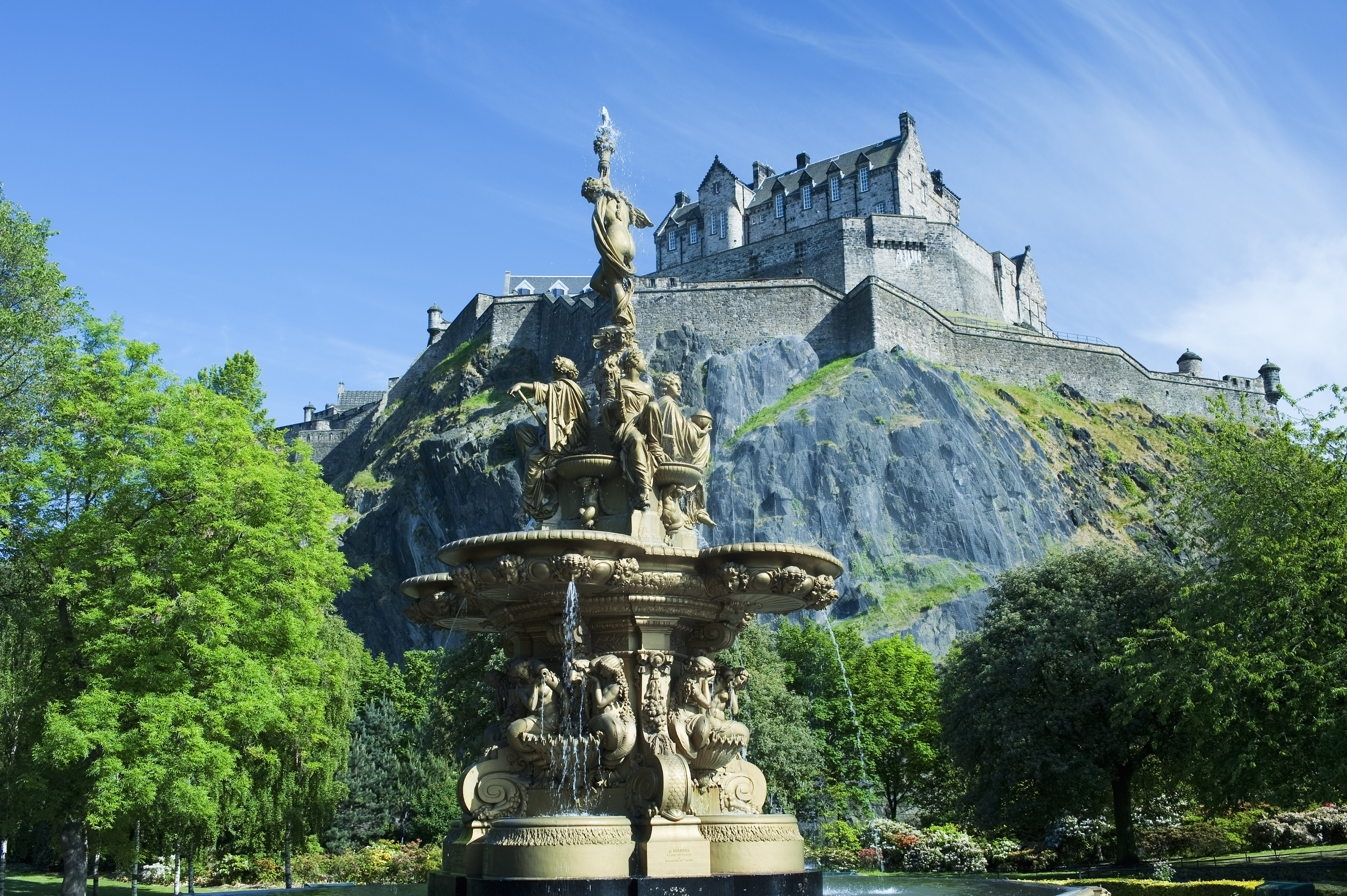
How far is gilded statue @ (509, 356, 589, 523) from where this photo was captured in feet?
39.2

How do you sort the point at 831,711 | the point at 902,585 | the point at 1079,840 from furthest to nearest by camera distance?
1. the point at 902,585
2. the point at 831,711
3. the point at 1079,840

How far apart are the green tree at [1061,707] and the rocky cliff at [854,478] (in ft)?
85.1

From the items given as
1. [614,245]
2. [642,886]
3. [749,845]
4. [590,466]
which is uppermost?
[614,245]

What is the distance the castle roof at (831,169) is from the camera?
9381cm

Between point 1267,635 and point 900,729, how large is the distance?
22029 mm

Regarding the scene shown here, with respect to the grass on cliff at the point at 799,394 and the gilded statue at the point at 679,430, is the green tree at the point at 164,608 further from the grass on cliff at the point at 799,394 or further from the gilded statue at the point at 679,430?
the grass on cliff at the point at 799,394

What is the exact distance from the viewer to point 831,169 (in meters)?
95.4

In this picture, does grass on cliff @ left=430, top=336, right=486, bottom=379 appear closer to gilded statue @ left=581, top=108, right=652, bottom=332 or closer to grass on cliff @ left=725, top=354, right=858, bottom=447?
grass on cliff @ left=725, top=354, right=858, bottom=447

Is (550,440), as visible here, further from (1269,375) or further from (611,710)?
(1269,375)

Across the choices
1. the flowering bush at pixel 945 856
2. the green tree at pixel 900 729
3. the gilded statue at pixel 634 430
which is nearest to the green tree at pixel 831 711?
the green tree at pixel 900 729

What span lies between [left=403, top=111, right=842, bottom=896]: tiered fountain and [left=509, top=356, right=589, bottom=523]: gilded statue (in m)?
0.13

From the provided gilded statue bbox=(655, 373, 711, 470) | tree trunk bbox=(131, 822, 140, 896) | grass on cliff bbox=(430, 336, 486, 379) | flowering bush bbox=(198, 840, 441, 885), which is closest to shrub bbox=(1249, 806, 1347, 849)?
flowering bush bbox=(198, 840, 441, 885)

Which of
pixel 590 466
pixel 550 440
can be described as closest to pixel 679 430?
pixel 590 466

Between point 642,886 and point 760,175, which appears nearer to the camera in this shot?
point 642,886
